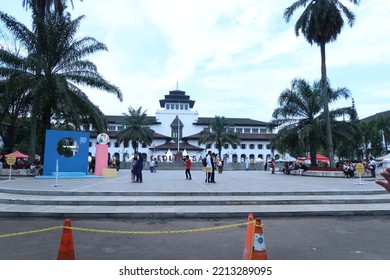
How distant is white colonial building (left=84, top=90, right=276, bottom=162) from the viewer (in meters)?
67.8

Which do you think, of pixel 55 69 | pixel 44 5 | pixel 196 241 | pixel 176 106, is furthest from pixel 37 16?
pixel 176 106

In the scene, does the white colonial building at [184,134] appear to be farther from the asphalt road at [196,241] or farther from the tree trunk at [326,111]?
the asphalt road at [196,241]

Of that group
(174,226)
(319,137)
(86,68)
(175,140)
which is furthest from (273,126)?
(175,140)

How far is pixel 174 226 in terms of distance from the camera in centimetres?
780

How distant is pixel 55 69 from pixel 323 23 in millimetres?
22378

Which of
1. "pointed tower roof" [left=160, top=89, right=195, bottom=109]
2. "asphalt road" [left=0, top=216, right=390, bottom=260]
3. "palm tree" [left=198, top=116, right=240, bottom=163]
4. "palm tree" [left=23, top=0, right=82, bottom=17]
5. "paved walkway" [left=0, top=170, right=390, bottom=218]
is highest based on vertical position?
"pointed tower roof" [left=160, top=89, right=195, bottom=109]

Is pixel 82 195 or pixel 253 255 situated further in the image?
pixel 82 195

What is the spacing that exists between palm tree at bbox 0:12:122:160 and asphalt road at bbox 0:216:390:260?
1387 cm

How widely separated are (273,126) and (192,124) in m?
45.4

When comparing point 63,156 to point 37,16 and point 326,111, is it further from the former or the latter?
point 326,111

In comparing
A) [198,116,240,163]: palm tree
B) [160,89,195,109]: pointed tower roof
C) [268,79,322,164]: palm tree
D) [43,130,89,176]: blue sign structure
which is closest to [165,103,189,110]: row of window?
[160,89,195,109]: pointed tower roof

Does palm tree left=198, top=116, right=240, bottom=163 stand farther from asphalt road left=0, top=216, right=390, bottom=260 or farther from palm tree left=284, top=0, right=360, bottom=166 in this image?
asphalt road left=0, top=216, right=390, bottom=260
